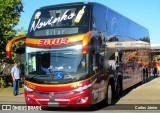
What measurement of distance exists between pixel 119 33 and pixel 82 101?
5862 millimetres

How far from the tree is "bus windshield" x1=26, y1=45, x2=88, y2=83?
1109 cm

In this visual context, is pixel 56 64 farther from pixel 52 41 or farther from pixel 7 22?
pixel 7 22

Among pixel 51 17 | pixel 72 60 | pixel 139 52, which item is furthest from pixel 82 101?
pixel 139 52

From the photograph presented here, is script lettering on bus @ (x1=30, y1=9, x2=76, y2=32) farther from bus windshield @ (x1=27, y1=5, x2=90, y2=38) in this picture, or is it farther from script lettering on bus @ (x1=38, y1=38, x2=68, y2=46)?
script lettering on bus @ (x1=38, y1=38, x2=68, y2=46)

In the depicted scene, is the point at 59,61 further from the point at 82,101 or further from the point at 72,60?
the point at 82,101

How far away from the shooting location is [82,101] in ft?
39.1

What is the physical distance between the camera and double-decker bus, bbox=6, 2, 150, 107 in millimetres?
11953

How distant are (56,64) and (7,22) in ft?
41.2

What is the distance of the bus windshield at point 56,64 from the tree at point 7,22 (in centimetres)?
1109

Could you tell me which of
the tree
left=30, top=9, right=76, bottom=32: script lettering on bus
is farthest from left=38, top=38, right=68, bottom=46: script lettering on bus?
the tree

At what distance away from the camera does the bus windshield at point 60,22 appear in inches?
490

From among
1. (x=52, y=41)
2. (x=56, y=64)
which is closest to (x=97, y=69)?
(x=56, y=64)

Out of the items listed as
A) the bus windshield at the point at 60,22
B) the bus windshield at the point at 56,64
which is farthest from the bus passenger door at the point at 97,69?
the bus windshield at the point at 60,22

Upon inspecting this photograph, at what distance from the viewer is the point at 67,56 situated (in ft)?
40.0
